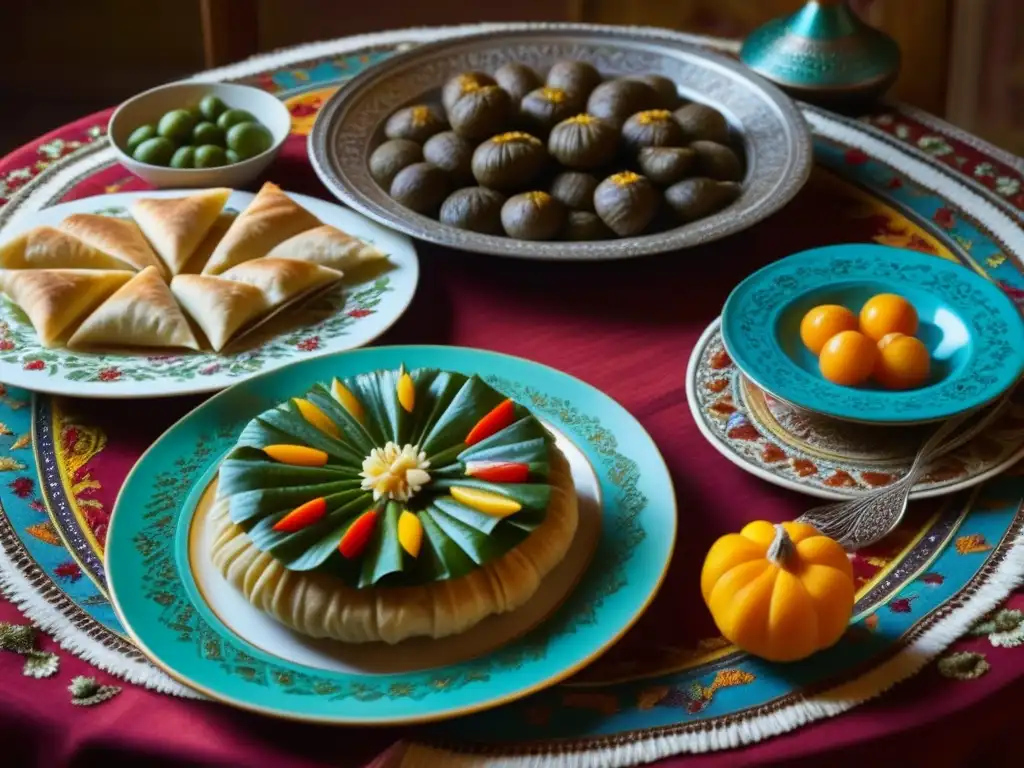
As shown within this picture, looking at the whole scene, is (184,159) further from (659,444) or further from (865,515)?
(865,515)

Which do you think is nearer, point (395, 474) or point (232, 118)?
point (395, 474)

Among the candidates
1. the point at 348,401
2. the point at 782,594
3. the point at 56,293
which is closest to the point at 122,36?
the point at 56,293

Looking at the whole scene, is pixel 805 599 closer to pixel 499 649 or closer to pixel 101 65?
pixel 499 649

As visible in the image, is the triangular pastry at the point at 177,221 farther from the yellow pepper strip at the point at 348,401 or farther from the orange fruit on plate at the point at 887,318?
the orange fruit on plate at the point at 887,318

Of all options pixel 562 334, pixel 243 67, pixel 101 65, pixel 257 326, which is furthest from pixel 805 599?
pixel 101 65

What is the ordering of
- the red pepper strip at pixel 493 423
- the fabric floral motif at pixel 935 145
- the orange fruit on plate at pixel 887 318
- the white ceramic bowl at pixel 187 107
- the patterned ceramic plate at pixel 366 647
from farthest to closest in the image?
the fabric floral motif at pixel 935 145 → the white ceramic bowl at pixel 187 107 → the orange fruit on plate at pixel 887 318 → the red pepper strip at pixel 493 423 → the patterned ceramic plate at pixel 366 647

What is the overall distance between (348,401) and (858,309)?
17.9 inches

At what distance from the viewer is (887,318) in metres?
0.92

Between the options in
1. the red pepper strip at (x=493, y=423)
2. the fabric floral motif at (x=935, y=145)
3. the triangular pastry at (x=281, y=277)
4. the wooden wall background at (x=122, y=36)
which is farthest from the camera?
the wooden wall background at (x=122, y=36)

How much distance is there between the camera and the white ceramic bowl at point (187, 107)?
1213 mm

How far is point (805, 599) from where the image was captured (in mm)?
689

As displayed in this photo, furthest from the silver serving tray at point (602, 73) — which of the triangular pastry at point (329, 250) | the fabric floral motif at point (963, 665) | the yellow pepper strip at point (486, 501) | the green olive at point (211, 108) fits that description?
the fabric floral motif at point (963, 665)

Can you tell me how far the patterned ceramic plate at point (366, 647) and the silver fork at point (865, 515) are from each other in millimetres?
114

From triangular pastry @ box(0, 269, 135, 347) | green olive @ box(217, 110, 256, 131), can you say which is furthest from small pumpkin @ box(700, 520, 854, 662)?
green olive @ box(217, 110, 256, 131)
